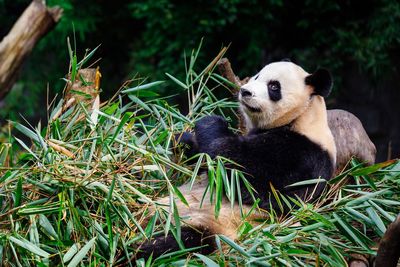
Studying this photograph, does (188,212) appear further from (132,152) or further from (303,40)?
(303,40)

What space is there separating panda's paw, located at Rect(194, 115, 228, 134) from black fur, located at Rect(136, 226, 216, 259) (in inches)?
24.3

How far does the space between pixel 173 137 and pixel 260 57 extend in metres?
4.74

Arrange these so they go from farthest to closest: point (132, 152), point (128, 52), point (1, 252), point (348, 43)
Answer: point (128, 52) → point (348, 43) → point (132, 152) → point (1, 252)

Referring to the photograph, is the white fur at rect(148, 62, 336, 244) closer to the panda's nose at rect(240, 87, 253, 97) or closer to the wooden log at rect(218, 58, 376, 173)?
the panda's nose at rect(240, 87, 253, 97)

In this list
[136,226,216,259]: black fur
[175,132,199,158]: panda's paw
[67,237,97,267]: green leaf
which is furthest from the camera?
[175,132,199,158]: panda's paw

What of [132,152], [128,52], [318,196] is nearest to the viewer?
[132,152]

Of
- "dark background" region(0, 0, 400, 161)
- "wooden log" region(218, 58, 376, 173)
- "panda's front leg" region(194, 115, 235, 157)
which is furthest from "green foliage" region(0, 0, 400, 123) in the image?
"panda's front leg" region(194, 115, 235, 157)

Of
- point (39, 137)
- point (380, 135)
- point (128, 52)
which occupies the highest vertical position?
point (39, 137)

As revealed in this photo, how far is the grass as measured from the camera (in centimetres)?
309

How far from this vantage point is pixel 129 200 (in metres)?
3.29

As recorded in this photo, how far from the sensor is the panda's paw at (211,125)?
392cm

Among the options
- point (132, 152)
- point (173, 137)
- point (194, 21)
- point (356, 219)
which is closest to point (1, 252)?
point (132, 152)

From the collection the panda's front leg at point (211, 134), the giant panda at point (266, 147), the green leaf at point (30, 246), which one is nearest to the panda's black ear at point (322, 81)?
the giant panda at point (266, 147)

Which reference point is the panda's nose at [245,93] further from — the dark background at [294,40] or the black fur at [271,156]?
the dark background at [294,40]
